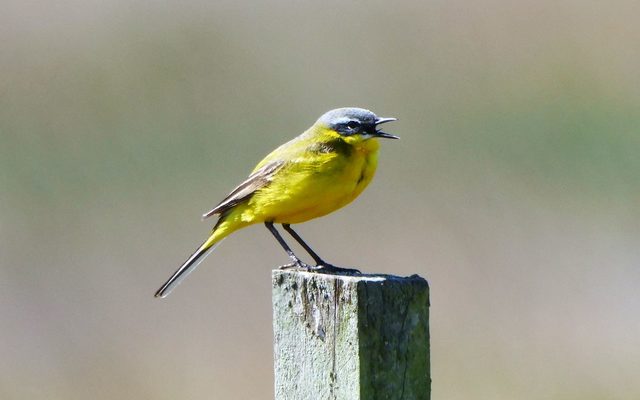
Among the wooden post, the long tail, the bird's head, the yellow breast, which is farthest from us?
the long tail

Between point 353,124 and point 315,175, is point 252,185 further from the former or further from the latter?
point 353,124

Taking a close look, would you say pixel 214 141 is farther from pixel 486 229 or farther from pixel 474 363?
pixel 474 363

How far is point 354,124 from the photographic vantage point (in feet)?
A: 19.9

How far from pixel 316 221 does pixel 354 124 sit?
700 centimetres

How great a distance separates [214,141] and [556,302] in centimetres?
534

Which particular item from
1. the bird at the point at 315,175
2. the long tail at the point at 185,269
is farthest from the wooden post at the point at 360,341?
the long tail at the point at 185,269

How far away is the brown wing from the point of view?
6.04 meters

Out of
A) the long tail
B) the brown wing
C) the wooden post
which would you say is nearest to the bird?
the brown wing

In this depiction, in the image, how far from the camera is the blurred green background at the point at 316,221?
1055 cm

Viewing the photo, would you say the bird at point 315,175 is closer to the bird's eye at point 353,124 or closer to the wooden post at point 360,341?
the bird's eye at point 353,124

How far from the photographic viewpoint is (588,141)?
14.8 meters

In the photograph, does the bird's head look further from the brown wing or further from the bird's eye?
the brown wing

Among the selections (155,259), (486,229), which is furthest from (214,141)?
(486,229)

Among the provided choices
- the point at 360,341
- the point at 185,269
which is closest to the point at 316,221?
the point at 185,269
